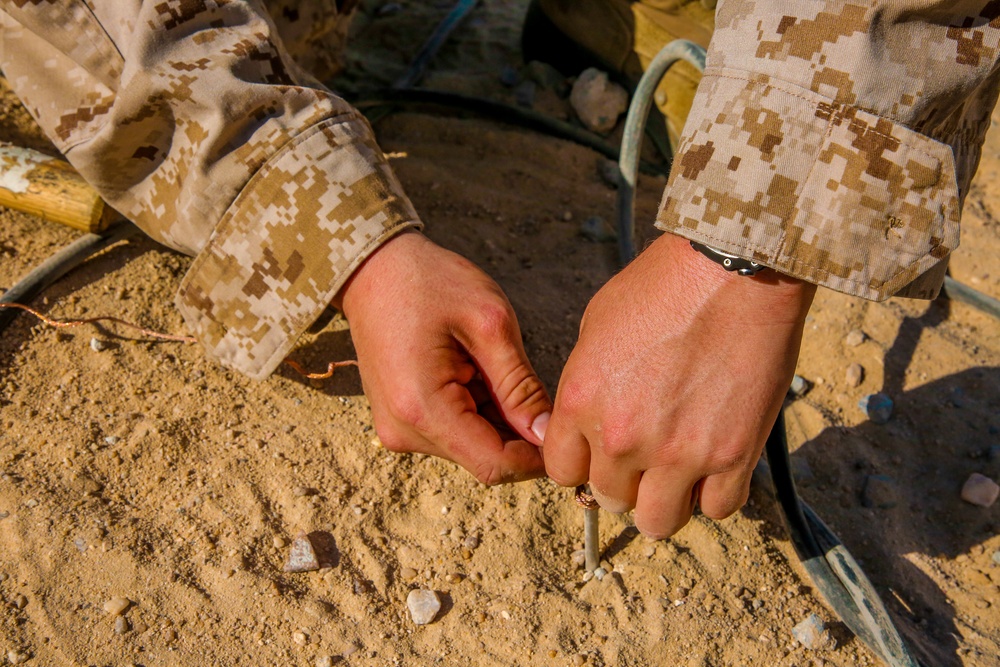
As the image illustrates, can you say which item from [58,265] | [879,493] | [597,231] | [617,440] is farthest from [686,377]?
[58,265]

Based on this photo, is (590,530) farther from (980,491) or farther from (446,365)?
(980,491)

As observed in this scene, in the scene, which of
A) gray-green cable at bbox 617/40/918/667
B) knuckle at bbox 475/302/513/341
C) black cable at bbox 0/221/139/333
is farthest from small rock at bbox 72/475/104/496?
gray-green cable at bbox 617/40/918/667

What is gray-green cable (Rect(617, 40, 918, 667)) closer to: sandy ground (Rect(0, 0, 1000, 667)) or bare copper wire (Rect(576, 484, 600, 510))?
sandy ground (Rect(0, 0, 1000, 667))

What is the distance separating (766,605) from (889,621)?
0.21 metres

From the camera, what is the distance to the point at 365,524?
5.27 feet

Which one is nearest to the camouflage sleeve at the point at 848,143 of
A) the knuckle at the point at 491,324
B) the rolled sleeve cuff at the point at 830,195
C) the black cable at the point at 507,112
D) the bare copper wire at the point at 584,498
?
the rolled sleeve cuff at the point at 830,195

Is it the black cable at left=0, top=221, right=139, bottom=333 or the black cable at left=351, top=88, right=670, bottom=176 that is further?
the black cable at left=351, top=88, right=670, bottom=176

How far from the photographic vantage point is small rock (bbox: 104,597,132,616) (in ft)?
4.64

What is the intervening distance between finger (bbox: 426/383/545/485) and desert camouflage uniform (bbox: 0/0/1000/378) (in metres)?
0.33

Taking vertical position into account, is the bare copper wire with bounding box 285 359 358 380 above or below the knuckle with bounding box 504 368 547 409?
below

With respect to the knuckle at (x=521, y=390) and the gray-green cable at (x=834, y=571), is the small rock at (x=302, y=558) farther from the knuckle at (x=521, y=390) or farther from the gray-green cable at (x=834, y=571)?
the gray-green cable at (x=834, y=571)

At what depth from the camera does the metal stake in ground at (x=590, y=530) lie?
139 cm

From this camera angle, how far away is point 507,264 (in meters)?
2.21

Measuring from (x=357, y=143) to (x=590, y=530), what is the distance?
0.84 metres
